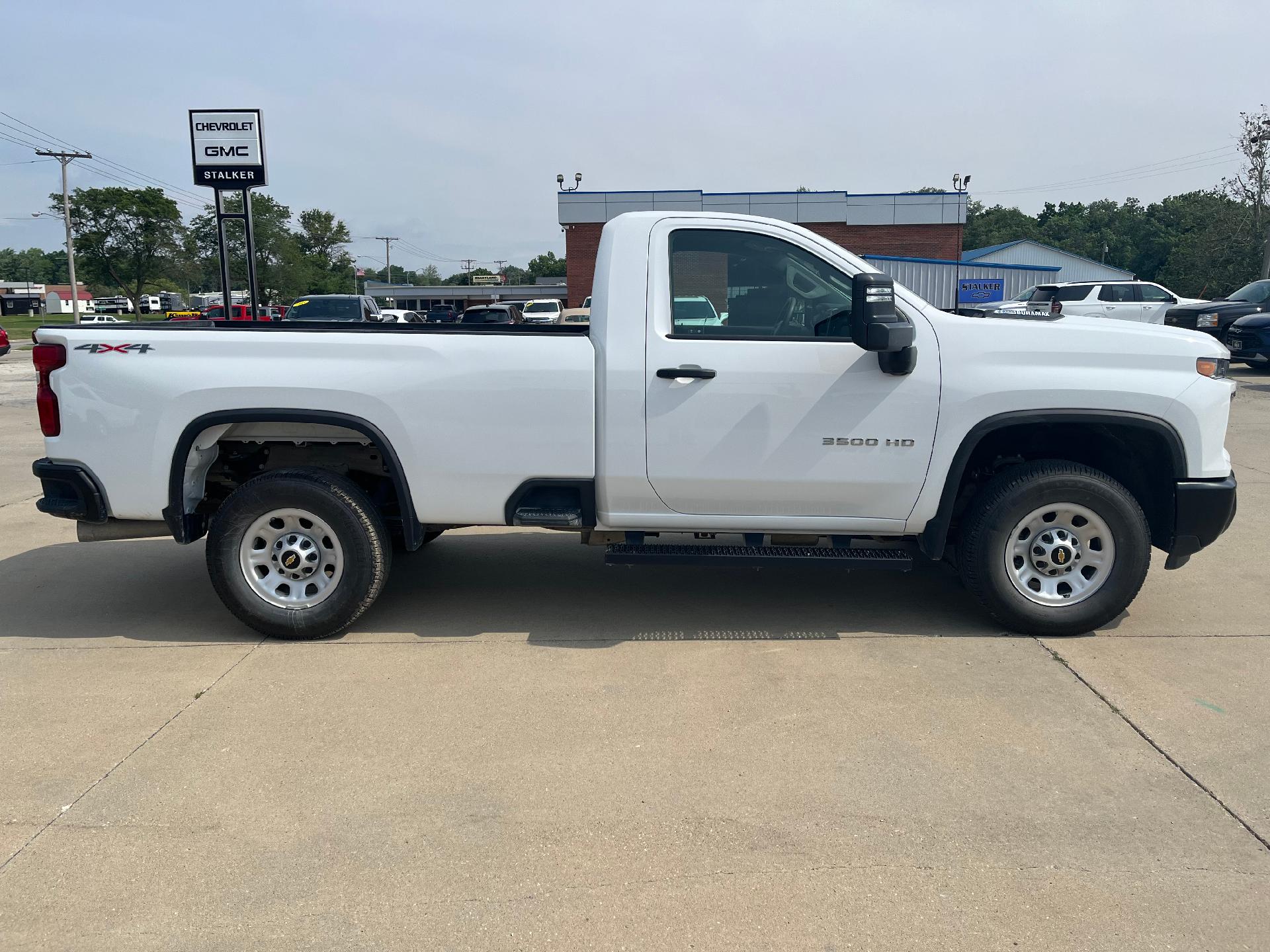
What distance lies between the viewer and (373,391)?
4.71m

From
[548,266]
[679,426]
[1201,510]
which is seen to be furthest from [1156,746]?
[548,266]

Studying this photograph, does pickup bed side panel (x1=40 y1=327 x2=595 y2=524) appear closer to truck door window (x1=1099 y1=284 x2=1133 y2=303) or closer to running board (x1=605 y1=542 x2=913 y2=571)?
running board (x1=605 y1=542 x2=913 y2=571)

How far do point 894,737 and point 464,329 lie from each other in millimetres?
2737

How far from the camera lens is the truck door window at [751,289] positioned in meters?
4.75

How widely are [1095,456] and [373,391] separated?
3.74 meters

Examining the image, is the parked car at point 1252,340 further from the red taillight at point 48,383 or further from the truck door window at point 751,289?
the red taillight at point 48,383

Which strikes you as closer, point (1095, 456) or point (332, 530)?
point (332, 530)

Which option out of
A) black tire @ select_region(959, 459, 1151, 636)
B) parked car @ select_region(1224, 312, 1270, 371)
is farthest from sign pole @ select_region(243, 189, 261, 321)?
parked car @ select_region(1224, 312, 1270, 371)

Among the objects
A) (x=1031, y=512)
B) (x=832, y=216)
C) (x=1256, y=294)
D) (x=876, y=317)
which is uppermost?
(x=832, y=216)

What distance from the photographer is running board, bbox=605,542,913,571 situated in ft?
16.1

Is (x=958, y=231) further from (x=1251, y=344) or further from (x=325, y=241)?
(x=325, y=241)

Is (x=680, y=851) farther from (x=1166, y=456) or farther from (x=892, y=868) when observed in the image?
(x=1166, y=456)

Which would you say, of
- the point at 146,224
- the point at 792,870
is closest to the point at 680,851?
the point at 792,870

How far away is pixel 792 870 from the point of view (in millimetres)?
3016
